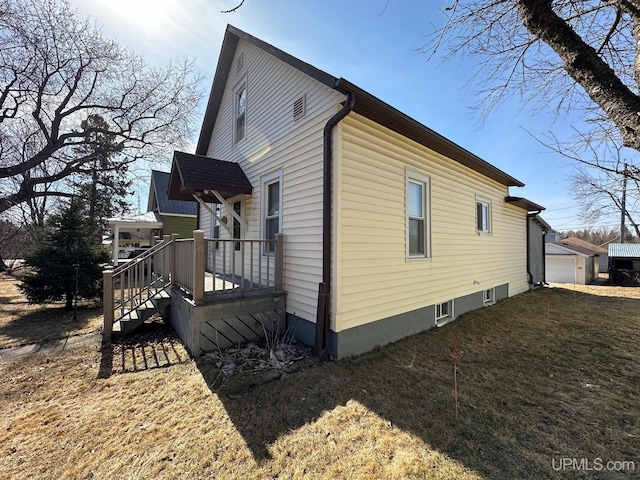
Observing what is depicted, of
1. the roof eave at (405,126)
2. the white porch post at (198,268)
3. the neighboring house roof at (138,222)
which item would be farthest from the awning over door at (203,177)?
the neighboring house roof at (138,222)

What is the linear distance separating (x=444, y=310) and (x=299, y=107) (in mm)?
5508

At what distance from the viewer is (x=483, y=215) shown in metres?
8.35

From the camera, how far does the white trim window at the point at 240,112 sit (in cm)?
723

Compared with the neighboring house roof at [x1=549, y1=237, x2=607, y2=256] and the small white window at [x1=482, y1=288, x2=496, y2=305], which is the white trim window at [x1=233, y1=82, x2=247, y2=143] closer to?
the small white window at [x1=482, y1=288, x2=496, y2=305]

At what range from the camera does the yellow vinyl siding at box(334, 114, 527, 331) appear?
4.24 meters

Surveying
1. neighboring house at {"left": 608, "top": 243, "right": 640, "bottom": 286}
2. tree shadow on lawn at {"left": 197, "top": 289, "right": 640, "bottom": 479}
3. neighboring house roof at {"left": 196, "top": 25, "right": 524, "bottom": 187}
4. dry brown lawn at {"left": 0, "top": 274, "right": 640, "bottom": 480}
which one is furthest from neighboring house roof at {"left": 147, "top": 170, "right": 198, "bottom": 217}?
neighboring house at {"left": 608, "top": 243, "right": 640, "bottom": 286}

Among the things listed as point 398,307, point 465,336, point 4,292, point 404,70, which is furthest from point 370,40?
point 4,292

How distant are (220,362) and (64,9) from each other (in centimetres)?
1516

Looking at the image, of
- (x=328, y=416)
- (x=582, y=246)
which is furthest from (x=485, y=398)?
(x=582, y=246)

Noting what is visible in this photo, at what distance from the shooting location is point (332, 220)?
4168 mm

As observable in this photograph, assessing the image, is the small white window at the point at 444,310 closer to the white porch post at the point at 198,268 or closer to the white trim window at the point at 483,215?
the white trim window at the point at 483,215

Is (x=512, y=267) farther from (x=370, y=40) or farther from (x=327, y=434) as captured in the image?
(x=327, y=434)

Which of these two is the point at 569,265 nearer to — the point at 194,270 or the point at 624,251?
the point at 624,251

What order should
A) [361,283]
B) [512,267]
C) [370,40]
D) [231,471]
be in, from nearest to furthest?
[231,471] → [361,283] → [370,40] → [512,267]
